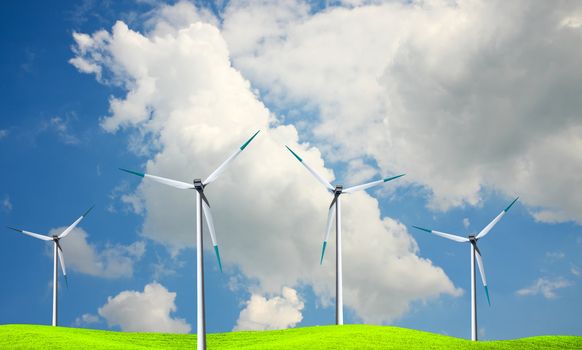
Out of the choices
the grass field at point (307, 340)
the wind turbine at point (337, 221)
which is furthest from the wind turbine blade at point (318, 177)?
the grass field at point (307, 340)

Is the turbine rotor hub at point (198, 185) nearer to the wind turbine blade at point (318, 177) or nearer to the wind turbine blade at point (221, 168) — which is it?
the wind turbine blade at point (221, 168)

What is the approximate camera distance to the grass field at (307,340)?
213 feet

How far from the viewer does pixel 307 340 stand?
220ft

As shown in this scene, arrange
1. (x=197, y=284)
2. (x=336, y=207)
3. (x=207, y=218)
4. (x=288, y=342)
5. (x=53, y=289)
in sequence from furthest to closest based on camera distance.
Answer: (x=53, y=289) < (x=336, y=207) < (x=288, y=342) < (x=207, y=218) < (x=197, y=284)

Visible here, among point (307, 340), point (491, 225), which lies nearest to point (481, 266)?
point (491, 225)

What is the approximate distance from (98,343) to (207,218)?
2063cm

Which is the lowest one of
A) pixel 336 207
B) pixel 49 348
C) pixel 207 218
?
pixel 49 348

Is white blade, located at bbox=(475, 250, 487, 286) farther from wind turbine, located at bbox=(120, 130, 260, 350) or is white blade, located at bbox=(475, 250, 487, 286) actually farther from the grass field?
wind turbine, located at bbox=(120, 130, 260, 350)

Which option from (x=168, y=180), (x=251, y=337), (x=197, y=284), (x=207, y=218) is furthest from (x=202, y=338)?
(x=251, y=337)

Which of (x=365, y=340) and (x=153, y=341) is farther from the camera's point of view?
(x=153, y=341)

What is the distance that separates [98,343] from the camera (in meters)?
71.4

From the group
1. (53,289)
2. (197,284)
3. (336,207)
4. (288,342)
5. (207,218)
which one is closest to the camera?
(197,284)

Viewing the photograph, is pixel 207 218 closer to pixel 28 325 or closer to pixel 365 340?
pixel 365 340

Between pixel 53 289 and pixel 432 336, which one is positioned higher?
pixel 53 289
